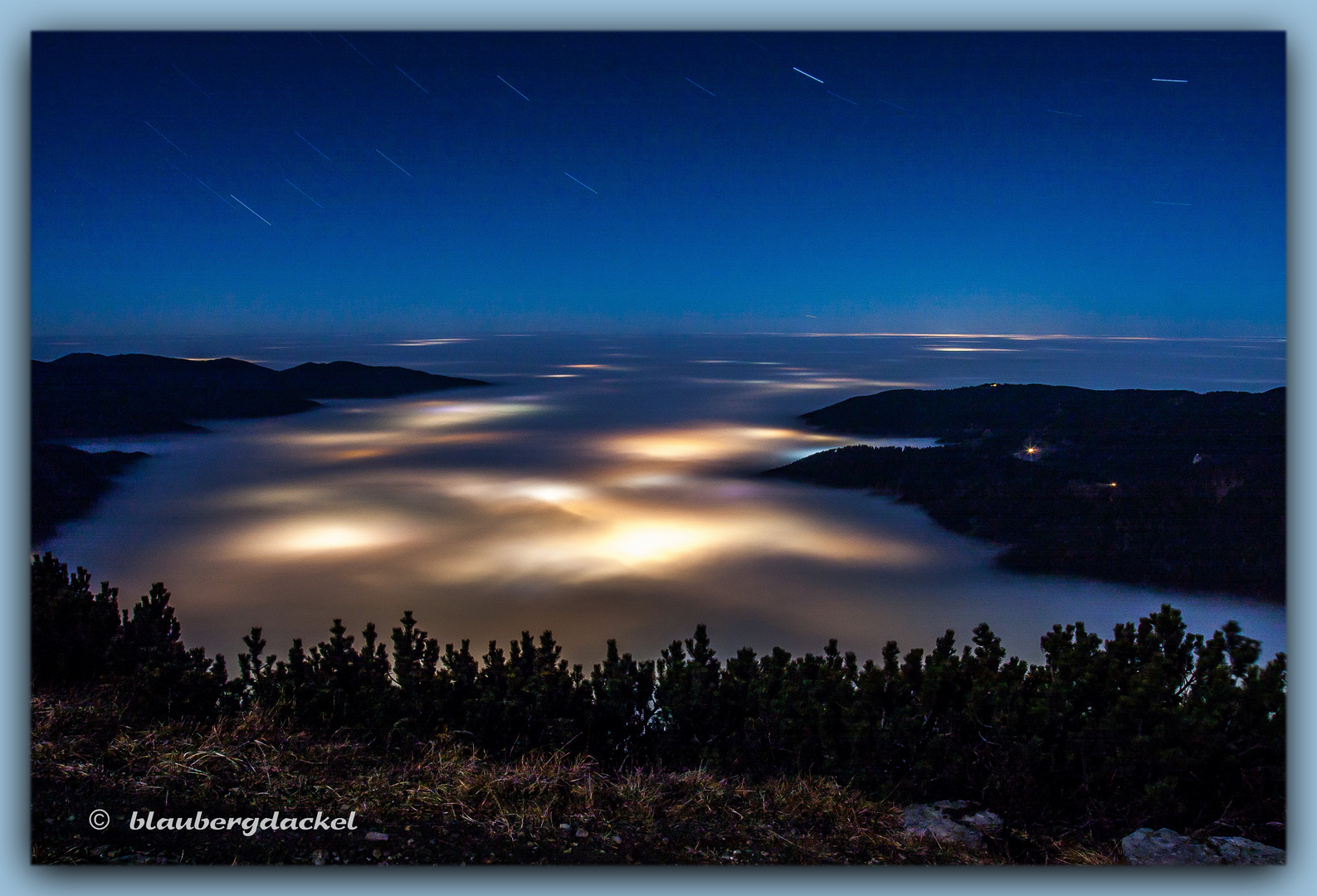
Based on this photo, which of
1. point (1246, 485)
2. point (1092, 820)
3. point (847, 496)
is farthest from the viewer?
point (847, 496)

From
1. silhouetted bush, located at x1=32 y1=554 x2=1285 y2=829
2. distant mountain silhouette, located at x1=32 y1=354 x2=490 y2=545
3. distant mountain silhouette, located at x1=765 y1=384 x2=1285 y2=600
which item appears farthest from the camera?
distant mountain silhouette, located at x1=32 y1=354 x2=490 y2=545

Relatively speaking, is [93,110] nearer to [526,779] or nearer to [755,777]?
[526,779]

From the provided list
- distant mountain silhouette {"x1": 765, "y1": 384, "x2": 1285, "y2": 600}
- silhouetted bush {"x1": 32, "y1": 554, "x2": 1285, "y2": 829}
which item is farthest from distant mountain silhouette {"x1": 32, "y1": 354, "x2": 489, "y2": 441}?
distant mountain silhouette {"x1": 765, "y1": 384, "x2": 1285, "y2": 600}

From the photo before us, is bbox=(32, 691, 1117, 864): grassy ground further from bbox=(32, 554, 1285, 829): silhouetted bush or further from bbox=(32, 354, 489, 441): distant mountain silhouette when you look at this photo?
bbox=(32, 354, 489, 441): distant mountain silhouette

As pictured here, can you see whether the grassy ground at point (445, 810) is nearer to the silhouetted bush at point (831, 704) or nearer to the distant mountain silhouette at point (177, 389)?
the silhouetted bush at point (831, 704)

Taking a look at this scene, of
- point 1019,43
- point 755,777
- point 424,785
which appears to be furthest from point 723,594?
point 1019,43

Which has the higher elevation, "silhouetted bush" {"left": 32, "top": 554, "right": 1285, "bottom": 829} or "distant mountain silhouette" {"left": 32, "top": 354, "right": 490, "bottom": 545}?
"distant mountain silhouette" {"left": 32, "top": 354, "right": 490, "bottom": 545}
